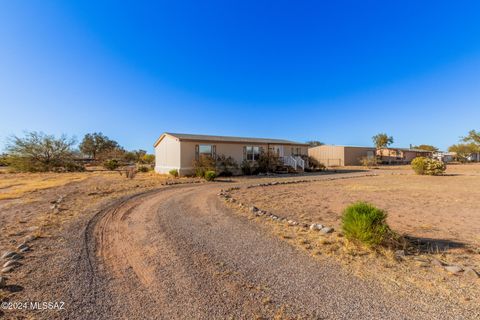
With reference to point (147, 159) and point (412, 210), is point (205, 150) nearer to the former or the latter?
point (412, 210)

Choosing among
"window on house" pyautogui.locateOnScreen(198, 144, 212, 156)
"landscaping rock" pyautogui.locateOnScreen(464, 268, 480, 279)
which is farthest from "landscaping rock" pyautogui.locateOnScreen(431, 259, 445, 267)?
"window on house" pyautogui.locateOnScreen(198, 144, 212, 156)

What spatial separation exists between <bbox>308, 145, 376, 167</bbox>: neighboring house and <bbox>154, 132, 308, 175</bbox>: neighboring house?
14.5 metres

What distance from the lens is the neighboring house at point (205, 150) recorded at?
57.1ft

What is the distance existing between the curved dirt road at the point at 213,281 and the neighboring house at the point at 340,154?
111ft

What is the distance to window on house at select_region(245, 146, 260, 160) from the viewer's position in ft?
67.8

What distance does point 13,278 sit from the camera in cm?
317

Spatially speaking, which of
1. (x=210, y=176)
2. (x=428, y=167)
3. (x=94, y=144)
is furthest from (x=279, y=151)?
(x=94, y=144)

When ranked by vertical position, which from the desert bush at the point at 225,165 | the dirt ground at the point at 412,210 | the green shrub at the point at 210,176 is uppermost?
the desert bush at the point at 225,165

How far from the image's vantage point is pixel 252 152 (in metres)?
20.9

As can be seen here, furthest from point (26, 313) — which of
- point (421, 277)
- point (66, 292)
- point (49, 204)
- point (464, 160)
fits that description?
point (464, 160)

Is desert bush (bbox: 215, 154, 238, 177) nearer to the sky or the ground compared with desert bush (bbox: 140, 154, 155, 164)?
nearer to the ground

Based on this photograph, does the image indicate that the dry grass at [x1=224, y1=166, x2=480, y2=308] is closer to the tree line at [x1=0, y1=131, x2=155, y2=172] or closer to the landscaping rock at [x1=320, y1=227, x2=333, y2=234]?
the landscaping rock at [x1=320, y1=227, x2=333, y2=234]

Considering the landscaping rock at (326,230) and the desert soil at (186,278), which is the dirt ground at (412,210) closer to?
the landscaping rock at (326,230)

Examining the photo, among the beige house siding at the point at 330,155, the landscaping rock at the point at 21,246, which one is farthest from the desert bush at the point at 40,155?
the beige house siding at the point at 330,155
